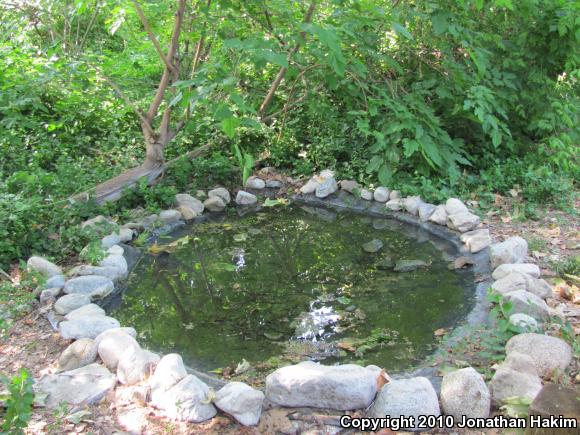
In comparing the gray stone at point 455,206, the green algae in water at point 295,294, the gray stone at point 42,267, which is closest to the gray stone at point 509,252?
the green algae in water at point 295,294

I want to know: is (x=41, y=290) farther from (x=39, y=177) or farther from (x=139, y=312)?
(x=39, y=177)

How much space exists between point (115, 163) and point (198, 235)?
1.67 meters

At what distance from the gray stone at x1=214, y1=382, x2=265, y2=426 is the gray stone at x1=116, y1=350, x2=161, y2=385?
512 millimetres

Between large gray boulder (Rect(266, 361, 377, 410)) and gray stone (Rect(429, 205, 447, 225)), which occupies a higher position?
large gray boulder (Rect(266, 361, 377, 410))

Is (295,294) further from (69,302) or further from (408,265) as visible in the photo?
(69,302)

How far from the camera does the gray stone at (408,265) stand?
4.56 metres

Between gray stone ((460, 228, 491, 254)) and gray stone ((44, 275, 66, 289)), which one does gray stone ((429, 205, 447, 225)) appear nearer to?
gray stone ((460, 228, 491, 254))

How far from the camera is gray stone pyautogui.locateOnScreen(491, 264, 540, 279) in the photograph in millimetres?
3957

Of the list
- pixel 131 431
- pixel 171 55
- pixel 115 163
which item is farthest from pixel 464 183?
pixel 131 431

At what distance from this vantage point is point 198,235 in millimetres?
5469

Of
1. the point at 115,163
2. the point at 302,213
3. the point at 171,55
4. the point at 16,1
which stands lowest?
the point at 302,213

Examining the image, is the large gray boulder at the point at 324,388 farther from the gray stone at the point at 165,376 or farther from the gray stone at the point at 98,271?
the gray stone at the point at 98,271

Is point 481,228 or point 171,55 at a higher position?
point 171,55

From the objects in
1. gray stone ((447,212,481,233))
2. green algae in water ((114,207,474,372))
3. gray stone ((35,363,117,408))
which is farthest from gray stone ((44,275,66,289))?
gray stone ((447,212,481,233))
